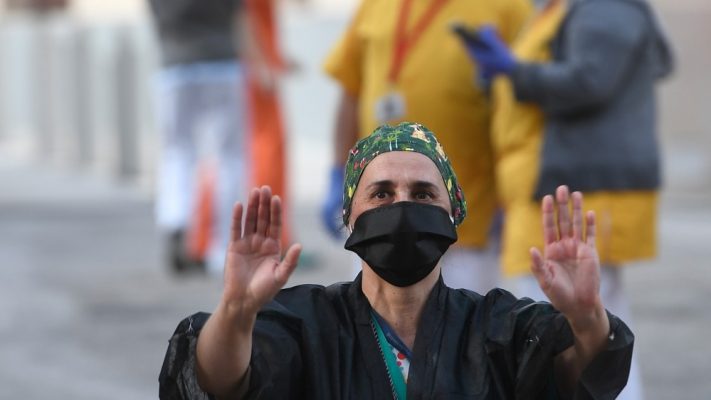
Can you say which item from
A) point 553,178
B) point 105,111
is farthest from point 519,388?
point 105,111

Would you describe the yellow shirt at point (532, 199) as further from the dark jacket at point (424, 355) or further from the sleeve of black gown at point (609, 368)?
the sleeve of black gown at point (609, 368)

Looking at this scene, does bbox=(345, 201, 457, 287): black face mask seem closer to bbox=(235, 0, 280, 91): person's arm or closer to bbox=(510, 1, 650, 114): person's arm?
bbox=(510, 1, 650, 114): person's arm

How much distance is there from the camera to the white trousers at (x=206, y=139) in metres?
9.64

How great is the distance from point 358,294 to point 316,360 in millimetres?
195

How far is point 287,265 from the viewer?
2953 mm

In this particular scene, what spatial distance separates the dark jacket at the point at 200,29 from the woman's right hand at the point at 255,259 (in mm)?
6461

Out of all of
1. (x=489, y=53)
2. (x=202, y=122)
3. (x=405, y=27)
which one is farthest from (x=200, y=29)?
(x=489, y=53)

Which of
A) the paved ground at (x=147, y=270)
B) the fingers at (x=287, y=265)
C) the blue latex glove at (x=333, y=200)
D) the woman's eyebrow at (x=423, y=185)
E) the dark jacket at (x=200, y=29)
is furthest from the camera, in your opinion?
the dark jacket at (x=200, y=29)

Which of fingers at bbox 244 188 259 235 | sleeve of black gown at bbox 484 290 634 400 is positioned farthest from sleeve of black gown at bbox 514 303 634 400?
fingers at bbox 244 188 259 235

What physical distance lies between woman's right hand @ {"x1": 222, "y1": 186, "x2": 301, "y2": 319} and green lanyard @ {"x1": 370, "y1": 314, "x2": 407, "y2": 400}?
25 cm

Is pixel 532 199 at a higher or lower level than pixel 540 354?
higher

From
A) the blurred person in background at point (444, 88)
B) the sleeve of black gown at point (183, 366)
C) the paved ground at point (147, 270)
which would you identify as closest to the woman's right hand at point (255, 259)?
the sleeve of black gown at point (183, 366)

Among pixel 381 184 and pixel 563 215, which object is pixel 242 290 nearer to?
pixel 381 184

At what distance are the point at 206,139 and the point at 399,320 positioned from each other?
21.9 ft
